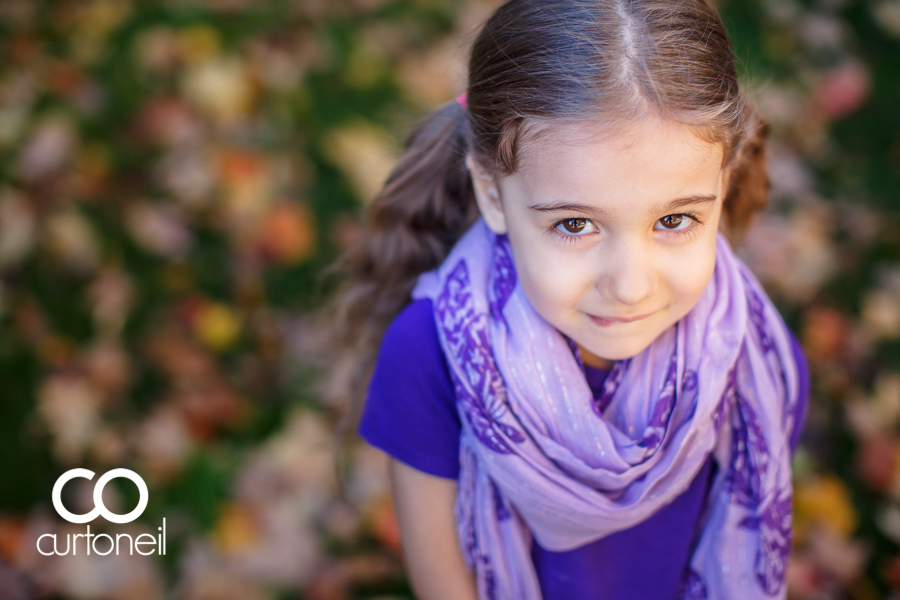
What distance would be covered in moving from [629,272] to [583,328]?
130mm

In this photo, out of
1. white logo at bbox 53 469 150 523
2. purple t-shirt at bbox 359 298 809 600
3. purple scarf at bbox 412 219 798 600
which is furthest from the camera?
white logo at bbox 53 469 150 523

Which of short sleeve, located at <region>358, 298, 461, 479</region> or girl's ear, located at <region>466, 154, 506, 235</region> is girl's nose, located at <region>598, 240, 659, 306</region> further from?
short sleeve, located at <region>358, 298, 461, 479</region>

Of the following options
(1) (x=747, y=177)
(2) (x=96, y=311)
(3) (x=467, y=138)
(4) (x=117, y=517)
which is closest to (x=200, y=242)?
(2) (x=96, y=311)

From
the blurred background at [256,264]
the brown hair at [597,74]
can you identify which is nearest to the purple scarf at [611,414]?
the brown hair at [597,74]

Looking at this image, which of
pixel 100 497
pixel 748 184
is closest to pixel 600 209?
pixel 748 184

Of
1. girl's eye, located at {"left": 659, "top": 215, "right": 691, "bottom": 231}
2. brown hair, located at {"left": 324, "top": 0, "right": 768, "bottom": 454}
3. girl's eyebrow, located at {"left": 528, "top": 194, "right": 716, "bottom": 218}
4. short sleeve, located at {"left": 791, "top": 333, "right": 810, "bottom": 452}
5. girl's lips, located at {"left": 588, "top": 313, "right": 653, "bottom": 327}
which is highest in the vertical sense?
brown hair, located at {"left": 324, "top": 0, "right": 768, "bottom": 454}

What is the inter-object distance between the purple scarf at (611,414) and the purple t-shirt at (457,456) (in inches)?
1.7

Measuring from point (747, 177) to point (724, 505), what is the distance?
58cm

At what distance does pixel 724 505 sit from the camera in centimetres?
127

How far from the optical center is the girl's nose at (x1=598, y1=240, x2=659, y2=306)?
3.06ft

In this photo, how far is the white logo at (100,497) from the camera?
5.98ft

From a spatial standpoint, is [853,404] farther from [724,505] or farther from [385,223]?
[385,223]

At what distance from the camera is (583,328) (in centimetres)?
103

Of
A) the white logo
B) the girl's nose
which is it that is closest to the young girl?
the girl's nose
